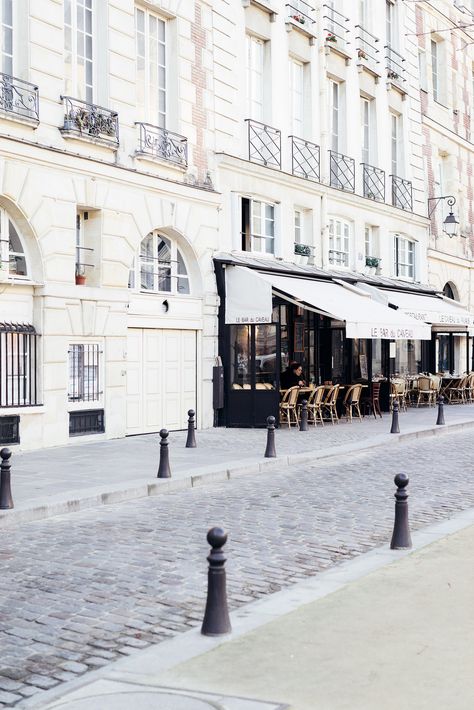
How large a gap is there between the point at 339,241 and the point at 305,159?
276cm

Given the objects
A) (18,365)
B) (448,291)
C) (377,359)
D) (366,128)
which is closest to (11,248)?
(18,365)

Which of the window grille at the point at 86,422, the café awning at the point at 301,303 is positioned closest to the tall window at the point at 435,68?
the café awning at the point at 301,303

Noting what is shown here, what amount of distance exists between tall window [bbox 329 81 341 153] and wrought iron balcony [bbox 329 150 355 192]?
0.38m

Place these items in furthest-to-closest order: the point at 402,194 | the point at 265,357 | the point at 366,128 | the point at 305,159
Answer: the point at 402,194
the point at 366,128
the point at 305,159
the point at 265,357

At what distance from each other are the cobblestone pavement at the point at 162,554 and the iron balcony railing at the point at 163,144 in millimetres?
7329

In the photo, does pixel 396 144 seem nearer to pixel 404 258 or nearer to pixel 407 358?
pixel 404 258

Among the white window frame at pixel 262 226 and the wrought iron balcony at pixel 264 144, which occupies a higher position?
the wrought iron balcony at pixel 264 144

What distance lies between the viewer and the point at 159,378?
58.3ft

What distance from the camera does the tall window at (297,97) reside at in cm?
2253

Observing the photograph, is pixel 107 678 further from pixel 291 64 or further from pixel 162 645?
pixel 291 64

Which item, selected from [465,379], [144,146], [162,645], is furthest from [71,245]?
[465,379]

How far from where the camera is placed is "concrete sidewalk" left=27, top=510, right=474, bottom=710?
425 centimetres

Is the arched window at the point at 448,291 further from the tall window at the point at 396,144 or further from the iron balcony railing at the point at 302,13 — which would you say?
the iron balcony railing at the point at 302,13

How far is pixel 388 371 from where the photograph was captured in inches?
Answer: 990
